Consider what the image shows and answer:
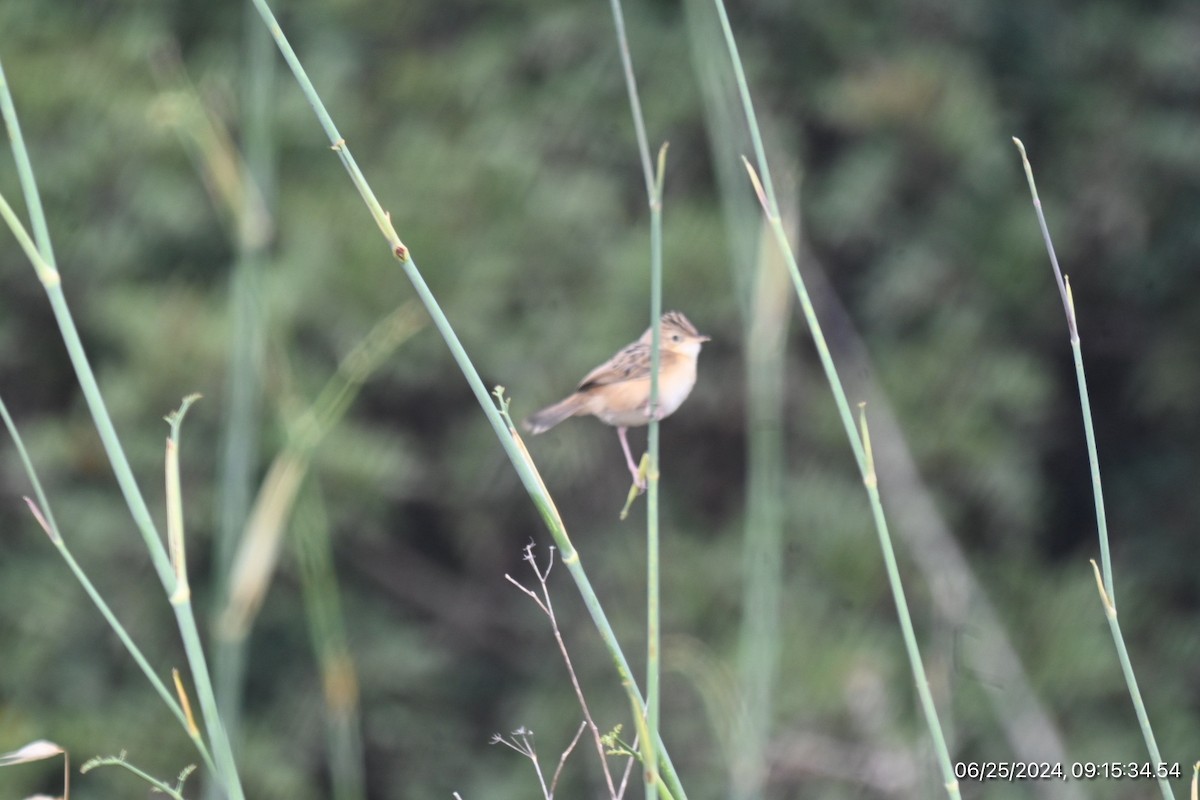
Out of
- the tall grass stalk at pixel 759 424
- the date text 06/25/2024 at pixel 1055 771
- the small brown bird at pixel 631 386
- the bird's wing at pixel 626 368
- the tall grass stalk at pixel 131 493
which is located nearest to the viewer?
the tall grass stalk at pixel 131 493

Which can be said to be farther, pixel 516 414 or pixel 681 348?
pixel 516 414

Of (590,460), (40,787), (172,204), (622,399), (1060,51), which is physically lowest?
(40,787)

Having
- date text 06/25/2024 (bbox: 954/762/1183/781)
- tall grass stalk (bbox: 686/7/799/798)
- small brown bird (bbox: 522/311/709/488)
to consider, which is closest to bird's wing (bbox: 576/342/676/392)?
small brown bird (bbox: 522/311/709/488)

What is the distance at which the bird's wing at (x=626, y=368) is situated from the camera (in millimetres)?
3428

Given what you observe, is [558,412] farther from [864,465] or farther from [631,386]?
[864,465]

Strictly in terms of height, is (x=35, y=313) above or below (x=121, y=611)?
above

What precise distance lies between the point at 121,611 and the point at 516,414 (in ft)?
5.53

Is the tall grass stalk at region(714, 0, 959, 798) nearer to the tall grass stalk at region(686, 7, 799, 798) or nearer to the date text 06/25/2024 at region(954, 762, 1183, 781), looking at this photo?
the tall grass stalk at region(686, 7, 799, 798)

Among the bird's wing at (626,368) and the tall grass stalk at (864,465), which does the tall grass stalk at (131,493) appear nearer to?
the tall grass stalk at (864,465)

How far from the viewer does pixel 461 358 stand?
1.70m

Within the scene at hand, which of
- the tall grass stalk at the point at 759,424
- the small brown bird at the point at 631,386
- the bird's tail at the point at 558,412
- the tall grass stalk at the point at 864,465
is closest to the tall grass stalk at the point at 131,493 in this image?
the tall grass stalk at the point at 759,424

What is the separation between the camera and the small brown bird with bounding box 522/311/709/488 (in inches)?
128

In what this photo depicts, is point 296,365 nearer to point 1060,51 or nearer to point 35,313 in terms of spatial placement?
point 35,313

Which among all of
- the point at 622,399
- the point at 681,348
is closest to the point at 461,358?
the point at 622,399
